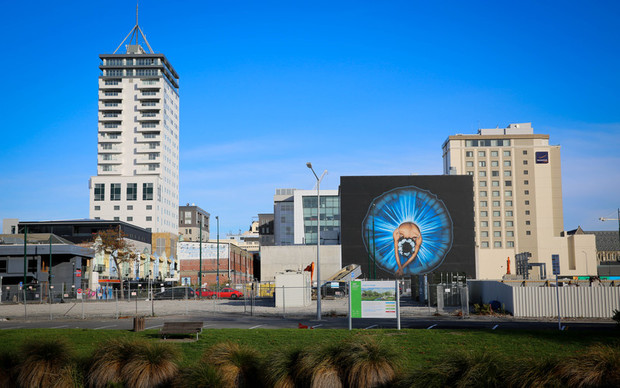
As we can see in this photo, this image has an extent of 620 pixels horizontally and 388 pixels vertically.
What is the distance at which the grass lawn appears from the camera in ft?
59.1

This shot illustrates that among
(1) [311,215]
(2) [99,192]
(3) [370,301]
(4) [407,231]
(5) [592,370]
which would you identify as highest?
(2) [99,192]

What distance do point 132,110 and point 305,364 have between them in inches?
5587

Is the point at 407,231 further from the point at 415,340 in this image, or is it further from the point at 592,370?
the point at 592,370

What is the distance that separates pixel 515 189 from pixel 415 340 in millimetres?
139466

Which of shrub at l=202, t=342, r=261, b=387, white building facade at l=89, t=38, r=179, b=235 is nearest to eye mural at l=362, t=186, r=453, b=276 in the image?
white building facade at l=89, t=38, r=179, b=235

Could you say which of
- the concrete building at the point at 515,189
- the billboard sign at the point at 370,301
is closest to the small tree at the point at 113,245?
the billboard sign at the point at 370,301

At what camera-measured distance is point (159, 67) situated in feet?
481

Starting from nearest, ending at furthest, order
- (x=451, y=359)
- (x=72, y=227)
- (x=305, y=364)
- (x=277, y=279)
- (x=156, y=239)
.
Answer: (x=451, y=359) → (x=305, y=364) → (x=277, y=279) → (x=72, y=227) → (x=156, y=239)

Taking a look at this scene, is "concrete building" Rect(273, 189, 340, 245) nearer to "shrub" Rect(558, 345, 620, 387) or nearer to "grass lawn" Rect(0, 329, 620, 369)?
"grass lawn" Rect(0, 329, 620, 369)

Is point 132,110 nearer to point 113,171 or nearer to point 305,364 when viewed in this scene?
point 113,171

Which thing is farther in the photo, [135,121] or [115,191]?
[135,121]

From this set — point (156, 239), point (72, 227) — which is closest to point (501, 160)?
point (156, 239)

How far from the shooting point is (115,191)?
13612 cm

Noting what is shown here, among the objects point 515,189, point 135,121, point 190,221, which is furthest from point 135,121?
point 515,189
